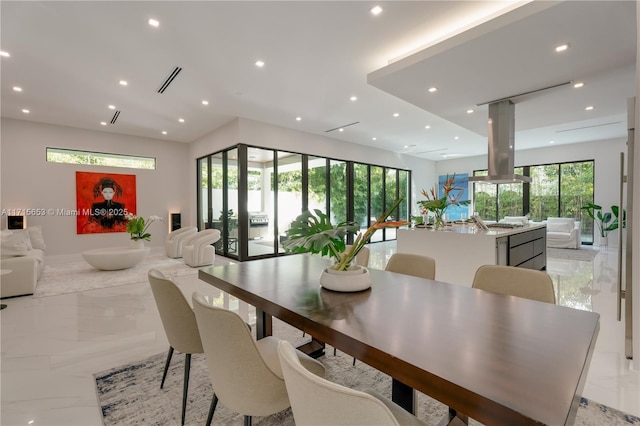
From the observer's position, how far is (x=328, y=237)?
164cm

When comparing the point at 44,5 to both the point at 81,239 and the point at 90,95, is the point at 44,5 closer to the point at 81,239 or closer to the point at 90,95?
the point at 90,95

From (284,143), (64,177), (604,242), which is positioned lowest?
(604,242)

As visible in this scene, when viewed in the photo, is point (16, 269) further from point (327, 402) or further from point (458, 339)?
point (458, 339)

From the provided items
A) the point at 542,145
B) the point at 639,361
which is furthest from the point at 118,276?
the point at 542,145

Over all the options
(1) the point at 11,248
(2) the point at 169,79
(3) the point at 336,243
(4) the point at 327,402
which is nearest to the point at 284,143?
(2) the point at 169,79

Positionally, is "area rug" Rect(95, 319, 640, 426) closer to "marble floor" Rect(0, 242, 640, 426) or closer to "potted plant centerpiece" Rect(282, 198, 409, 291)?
"marble floor" Rect(0, 242, 640, 426)

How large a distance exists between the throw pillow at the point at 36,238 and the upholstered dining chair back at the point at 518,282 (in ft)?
25.6

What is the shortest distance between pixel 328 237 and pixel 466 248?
280 centimetres

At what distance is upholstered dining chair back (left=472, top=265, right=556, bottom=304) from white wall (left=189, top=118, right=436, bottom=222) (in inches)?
219

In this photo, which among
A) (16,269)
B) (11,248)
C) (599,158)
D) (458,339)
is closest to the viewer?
(458,339)

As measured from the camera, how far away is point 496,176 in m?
4.37

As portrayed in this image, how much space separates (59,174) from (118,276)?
3.57m

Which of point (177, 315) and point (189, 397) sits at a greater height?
point (177, 315)

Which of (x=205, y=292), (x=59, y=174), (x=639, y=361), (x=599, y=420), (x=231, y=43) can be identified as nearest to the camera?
(x=599, y=420)
